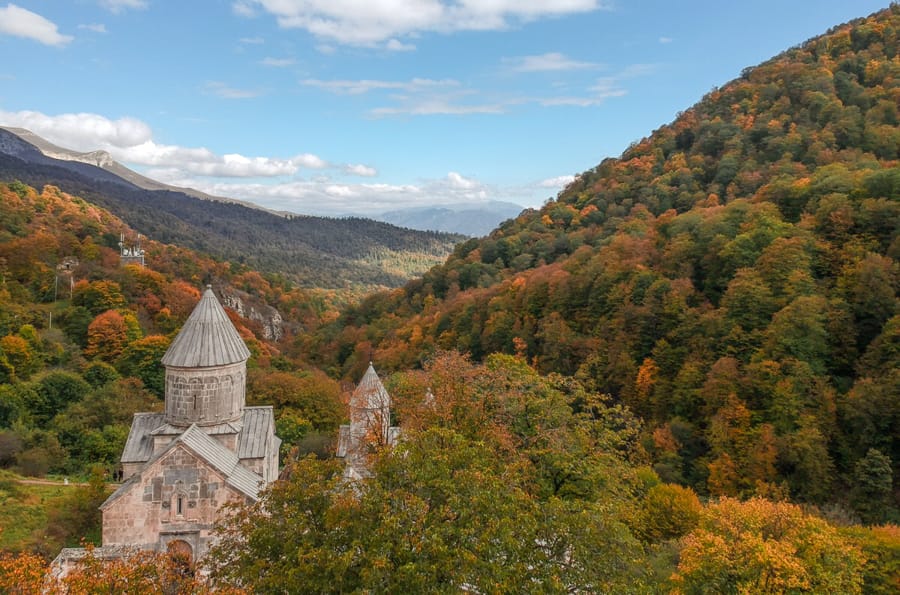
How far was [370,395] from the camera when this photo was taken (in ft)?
72.4

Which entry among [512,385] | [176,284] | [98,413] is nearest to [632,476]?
[512,385]

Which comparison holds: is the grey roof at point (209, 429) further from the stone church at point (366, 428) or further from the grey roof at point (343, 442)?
the grey roof at point (343, 442)

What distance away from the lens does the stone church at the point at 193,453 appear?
1580 centimetres

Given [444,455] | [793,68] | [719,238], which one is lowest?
[444,455]

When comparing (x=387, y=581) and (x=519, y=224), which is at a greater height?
(x=519, y=224)

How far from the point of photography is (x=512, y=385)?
18391 mm

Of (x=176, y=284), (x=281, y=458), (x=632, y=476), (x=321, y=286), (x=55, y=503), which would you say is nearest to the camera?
(x=632, y=476)

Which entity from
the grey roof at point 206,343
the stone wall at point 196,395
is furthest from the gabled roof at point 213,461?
the grey roof at point 206,343

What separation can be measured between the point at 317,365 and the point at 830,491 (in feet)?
165

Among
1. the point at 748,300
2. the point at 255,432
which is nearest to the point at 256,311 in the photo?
the point at 255,432

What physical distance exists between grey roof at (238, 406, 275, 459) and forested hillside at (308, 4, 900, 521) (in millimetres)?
14143

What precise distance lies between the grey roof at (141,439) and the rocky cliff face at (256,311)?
5625 cm

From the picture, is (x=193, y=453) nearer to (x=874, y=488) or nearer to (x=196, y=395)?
(x=196, y=395)

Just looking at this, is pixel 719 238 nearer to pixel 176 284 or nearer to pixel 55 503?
pixel 55 503
